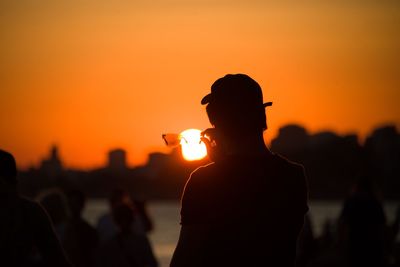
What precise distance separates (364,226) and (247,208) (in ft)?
32.1

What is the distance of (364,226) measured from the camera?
13211 mm

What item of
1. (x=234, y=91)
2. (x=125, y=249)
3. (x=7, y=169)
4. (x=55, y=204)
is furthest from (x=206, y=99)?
(x=125, y=249)

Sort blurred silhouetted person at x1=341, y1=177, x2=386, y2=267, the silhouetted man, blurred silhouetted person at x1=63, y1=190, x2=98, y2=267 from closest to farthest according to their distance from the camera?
the silhouetted man
blurred silhouetted person at x1=63, y1=190, x2=98, y2=267
blurred silhouetted person at x1=341, y1=177, x2=386, y2=267

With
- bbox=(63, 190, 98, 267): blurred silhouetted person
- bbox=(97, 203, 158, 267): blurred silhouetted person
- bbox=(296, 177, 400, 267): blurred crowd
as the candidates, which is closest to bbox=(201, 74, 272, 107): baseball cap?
bbox=(97, 203, 158, 267): blurred silhouetted person

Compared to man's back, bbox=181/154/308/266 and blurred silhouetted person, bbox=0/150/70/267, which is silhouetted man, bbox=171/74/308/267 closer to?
man's back, bbox=181/154/308/266

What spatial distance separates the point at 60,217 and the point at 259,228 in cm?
526

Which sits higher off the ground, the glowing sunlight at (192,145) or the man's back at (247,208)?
the glowing sunlight at (192,145)

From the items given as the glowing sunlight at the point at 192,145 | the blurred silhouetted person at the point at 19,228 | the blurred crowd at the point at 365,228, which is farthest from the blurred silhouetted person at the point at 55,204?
the glowing sunlight at the point at 192,145

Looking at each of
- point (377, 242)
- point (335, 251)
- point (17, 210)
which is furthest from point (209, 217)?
point (335, 251)

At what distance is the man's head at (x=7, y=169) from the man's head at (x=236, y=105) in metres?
1.30

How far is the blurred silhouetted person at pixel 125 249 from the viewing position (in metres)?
9.51

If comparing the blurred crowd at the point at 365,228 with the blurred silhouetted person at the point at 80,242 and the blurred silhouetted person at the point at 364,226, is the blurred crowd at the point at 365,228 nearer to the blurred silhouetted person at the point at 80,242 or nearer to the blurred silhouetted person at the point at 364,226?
the blurred silhouetted person at the point at 364,226

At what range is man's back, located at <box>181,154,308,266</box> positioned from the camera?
3582 mm

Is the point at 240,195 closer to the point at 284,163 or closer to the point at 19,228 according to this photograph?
the point at 284,163
